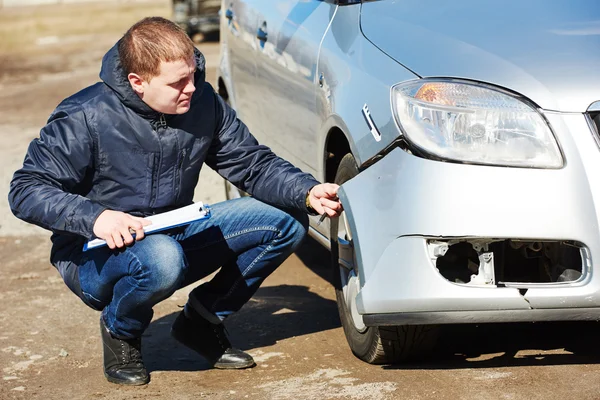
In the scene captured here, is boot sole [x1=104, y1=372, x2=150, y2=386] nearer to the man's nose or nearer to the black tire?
the black tire

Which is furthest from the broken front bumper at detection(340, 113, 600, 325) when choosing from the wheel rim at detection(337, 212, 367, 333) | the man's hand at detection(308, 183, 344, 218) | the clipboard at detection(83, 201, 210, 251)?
the clipboard at detection(83, 201, 210, 251)

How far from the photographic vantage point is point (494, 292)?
3.40m

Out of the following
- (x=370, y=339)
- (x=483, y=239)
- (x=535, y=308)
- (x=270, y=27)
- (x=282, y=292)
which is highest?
(x=270, y=27)

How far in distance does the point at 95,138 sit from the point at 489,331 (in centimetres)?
172

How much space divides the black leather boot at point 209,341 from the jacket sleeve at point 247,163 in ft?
1.74

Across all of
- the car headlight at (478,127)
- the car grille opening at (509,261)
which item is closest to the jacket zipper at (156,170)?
the car headlight at (478,127)

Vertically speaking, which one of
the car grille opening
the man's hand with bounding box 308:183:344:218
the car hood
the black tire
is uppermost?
the car hood

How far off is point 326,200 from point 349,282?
37 cm

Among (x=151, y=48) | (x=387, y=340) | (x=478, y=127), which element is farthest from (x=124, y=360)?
(x=478, y=127)

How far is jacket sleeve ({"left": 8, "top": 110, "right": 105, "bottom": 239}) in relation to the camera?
3.65 meters

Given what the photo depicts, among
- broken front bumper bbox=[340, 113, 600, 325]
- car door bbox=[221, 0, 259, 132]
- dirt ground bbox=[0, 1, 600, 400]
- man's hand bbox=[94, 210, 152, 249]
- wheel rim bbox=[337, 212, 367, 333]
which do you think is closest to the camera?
broken front bumper bbox=[340, 113, 600, 325]

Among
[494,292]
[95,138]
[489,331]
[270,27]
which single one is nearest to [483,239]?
[494,292]

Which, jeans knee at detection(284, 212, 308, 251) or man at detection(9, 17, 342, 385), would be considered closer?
man at detection(9, 17, 342, 385)

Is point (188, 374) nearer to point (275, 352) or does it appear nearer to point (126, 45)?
point (275, 352)
